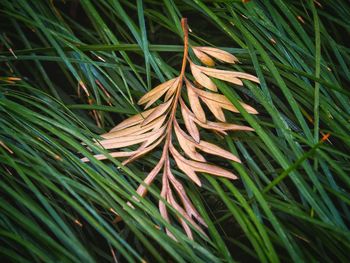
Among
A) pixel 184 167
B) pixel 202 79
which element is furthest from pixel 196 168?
pixel 202 79

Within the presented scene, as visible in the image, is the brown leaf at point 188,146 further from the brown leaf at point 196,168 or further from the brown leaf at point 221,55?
the brown leaf at point 221,55

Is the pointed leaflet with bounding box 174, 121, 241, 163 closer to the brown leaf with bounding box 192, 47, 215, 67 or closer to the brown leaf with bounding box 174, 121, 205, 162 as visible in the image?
the brown leaf with bounding box 174, 121, 205, 162

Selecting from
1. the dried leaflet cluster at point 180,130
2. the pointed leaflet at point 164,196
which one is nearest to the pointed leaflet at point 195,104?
the dried leaflet cluster at point 180,130

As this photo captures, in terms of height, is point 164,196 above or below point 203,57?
below

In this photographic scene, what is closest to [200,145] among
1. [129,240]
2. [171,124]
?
[171,124]

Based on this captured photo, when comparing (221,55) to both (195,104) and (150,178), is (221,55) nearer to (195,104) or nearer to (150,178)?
(195,104)

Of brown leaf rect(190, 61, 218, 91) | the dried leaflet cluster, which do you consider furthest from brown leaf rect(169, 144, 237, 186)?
brown leaf rect(190, 61, 218, 91)
